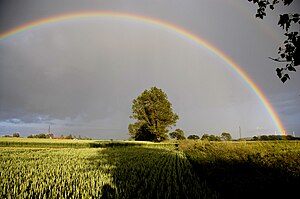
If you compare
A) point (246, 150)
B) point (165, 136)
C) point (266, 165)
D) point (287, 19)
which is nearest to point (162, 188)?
point (266, 165)

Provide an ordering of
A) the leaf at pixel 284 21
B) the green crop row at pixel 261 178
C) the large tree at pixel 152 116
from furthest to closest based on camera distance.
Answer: the large tree at pixel 152 116 → the green crop row at pixel 261 178 → the leaf at pixel 284 21

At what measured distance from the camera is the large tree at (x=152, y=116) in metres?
73.8

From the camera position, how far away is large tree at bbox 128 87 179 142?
242ft

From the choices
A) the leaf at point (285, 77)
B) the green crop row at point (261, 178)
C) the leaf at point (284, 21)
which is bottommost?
the green crop row at point (261, 178)

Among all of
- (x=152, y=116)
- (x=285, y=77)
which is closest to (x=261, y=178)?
(x=285, y=77)

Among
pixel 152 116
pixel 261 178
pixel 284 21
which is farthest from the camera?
pixel 152 116

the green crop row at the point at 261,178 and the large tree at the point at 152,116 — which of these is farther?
the large tree at the point at 152,116

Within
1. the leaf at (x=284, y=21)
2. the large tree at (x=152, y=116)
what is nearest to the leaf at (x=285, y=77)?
the leaf at (x=284, y=21)

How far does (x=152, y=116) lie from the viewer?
73.6m

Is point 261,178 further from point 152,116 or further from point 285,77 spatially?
point 152,116

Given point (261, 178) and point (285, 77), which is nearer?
point (285, 77)

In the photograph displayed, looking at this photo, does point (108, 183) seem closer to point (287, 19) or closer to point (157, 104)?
point (287, 19)

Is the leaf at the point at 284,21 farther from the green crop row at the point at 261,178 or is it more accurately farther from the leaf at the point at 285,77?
the green crop row at the point at 261,178

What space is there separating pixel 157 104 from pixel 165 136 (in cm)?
1081
